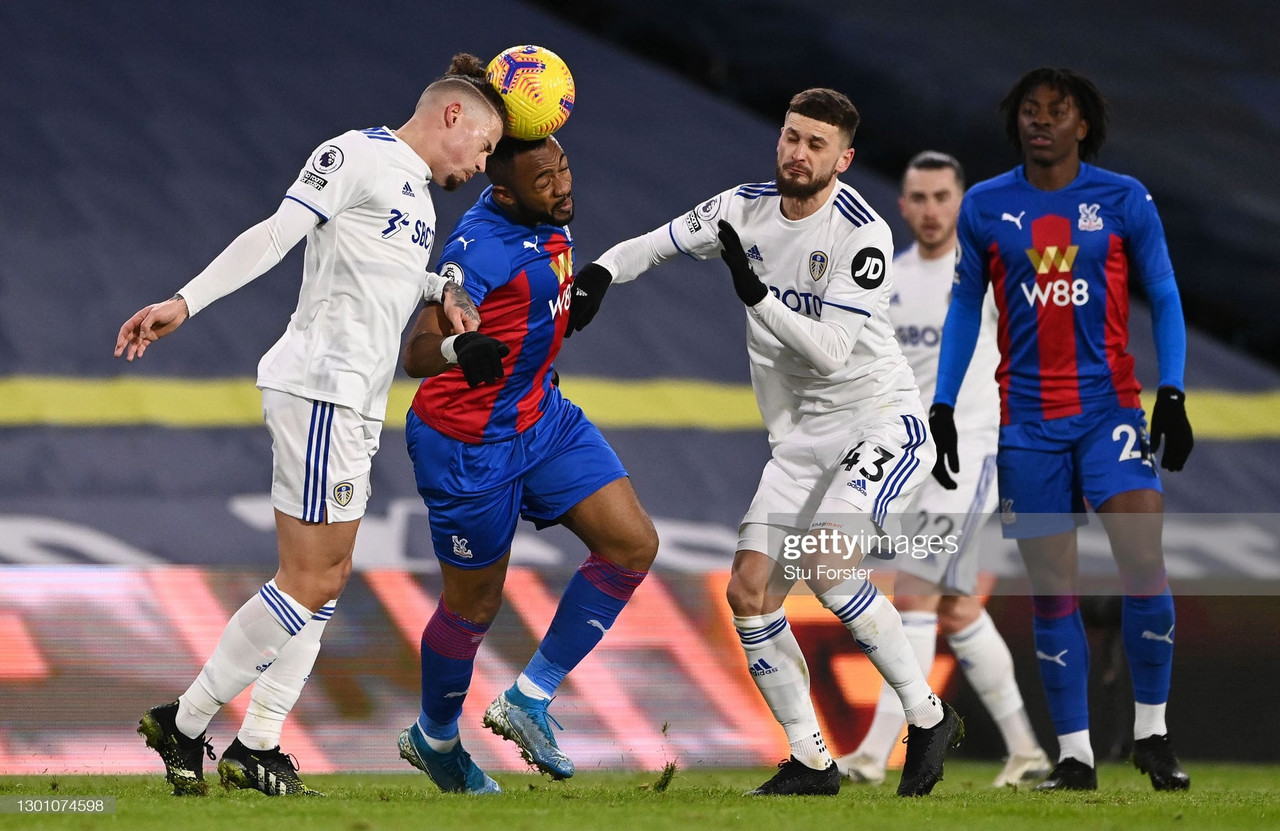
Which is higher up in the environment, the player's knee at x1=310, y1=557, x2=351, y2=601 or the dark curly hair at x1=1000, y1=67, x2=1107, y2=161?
the dark curly hair at x1=1000, y1=67, x2=1107, y2=161

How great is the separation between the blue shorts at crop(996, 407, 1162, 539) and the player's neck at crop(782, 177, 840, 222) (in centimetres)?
111

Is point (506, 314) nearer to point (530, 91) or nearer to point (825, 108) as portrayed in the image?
point (530, 91)

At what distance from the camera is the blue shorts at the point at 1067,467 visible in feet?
17.7

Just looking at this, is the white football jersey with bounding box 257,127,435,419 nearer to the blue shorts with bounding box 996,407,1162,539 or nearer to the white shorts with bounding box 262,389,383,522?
the white shorts with bounding box 262,389,383,522

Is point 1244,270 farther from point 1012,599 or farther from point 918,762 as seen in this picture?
point 918,762

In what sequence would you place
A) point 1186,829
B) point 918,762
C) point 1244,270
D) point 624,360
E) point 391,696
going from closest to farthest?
1. point 1186,829
2. point 918,762
3. point 391,696
4. point 624,360
5. point 1244,270

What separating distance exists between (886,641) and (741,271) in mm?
1268

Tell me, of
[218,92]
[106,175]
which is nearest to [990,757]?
[106,175]

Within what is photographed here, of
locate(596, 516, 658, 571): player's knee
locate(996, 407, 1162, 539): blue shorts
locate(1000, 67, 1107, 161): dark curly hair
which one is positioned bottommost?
locate(596, 516, 658, 571): player's knee

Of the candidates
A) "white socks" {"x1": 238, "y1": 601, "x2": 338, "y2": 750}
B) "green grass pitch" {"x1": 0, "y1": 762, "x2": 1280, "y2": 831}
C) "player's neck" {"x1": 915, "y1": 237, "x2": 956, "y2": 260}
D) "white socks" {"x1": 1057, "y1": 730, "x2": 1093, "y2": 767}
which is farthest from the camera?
"player's neck" {"x1": 915, "y1": 237, "x2": 956, "y2": 260}

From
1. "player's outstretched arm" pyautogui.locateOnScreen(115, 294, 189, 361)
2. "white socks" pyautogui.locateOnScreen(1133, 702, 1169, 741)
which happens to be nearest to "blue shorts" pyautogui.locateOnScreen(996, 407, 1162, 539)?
"white socks" pyautogui.locateOnScreen(1133, 702, 1169, 741)

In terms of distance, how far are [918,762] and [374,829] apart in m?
2.00

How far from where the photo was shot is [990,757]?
7.62m

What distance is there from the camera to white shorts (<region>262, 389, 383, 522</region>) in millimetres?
4613
